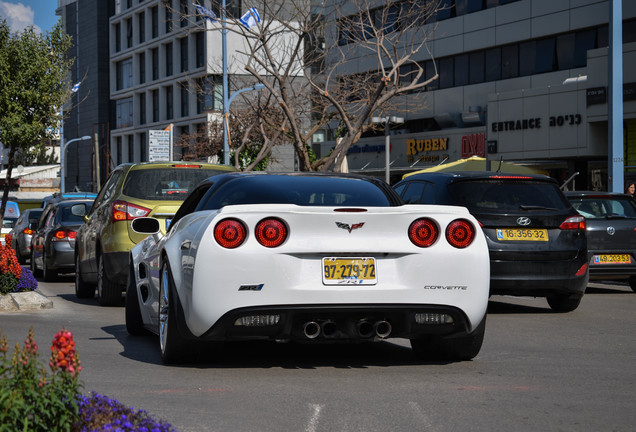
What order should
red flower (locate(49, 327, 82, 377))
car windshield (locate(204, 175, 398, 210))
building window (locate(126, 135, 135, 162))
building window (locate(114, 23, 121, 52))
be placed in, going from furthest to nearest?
building window (locate(114, 23, 121, 52)) < building window (locate(126, 135, 135, 162)) < car windshield (locate(204, 175, 398, 210)) < red flower (locate(49, 327, 82, 377))

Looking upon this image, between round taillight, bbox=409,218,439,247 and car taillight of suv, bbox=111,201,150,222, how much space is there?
588 cm

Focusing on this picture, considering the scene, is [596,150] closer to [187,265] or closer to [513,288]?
[513,288]

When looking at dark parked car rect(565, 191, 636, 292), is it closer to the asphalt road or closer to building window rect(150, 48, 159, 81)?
the asphalt road

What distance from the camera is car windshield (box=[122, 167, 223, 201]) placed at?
12.8 m

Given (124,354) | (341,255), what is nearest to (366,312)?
(341,255)

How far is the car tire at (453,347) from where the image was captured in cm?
788

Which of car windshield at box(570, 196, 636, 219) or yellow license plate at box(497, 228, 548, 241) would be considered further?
car windshield at box(570, 196, 636, 219)

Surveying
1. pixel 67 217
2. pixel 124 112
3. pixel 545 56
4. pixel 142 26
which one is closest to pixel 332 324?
pixel 67 217

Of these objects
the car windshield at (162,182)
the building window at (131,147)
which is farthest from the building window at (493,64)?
the building window at (131,147)

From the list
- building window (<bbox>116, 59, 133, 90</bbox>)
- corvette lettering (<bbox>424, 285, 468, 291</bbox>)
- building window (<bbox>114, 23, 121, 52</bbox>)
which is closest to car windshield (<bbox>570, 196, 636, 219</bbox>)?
corvette lettering (<bbox>424, 285, 468, 291</bbox>)

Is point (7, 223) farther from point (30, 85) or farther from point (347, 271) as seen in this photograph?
point (347, 271)

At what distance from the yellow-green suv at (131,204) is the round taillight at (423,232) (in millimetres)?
Result: 5626

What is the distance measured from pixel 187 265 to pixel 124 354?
141cm

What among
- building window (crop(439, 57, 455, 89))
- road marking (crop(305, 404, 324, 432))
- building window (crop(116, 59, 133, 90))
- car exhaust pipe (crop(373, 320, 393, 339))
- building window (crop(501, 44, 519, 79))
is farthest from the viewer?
building window (crop(116, 59, 133, 90))
